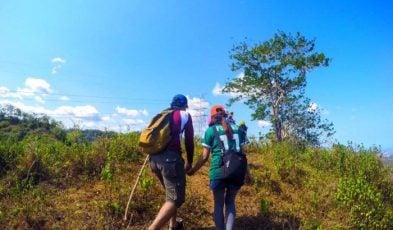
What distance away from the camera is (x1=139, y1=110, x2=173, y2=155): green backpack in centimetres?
498

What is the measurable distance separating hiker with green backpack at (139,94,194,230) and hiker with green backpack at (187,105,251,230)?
35 centimetres

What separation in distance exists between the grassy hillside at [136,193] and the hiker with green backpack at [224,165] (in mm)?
909

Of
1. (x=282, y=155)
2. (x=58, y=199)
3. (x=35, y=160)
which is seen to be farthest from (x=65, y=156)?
(x=282, y=155)

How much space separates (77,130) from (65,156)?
1156 mm

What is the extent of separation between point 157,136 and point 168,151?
243 millimetres

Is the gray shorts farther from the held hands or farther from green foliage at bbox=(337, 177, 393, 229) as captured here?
green foliage at bbox=(337, 177, 393, 229)

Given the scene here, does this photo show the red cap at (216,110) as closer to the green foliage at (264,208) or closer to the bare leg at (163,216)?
the bare leg at (163,216)

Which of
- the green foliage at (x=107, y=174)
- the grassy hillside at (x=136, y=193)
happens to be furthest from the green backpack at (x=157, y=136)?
the green foliage at (x=107, y=174)

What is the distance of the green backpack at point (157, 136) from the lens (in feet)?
16.4

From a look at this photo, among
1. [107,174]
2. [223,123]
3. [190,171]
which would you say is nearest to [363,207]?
[223,123]

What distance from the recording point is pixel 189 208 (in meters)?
6.25

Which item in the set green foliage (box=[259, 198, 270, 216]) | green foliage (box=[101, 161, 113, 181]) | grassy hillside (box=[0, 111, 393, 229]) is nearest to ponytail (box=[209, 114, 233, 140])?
grassy hillside (box=[0, 111, 393, 229])

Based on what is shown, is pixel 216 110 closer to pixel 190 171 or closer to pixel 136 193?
pixel 190 171

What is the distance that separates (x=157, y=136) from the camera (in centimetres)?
500
